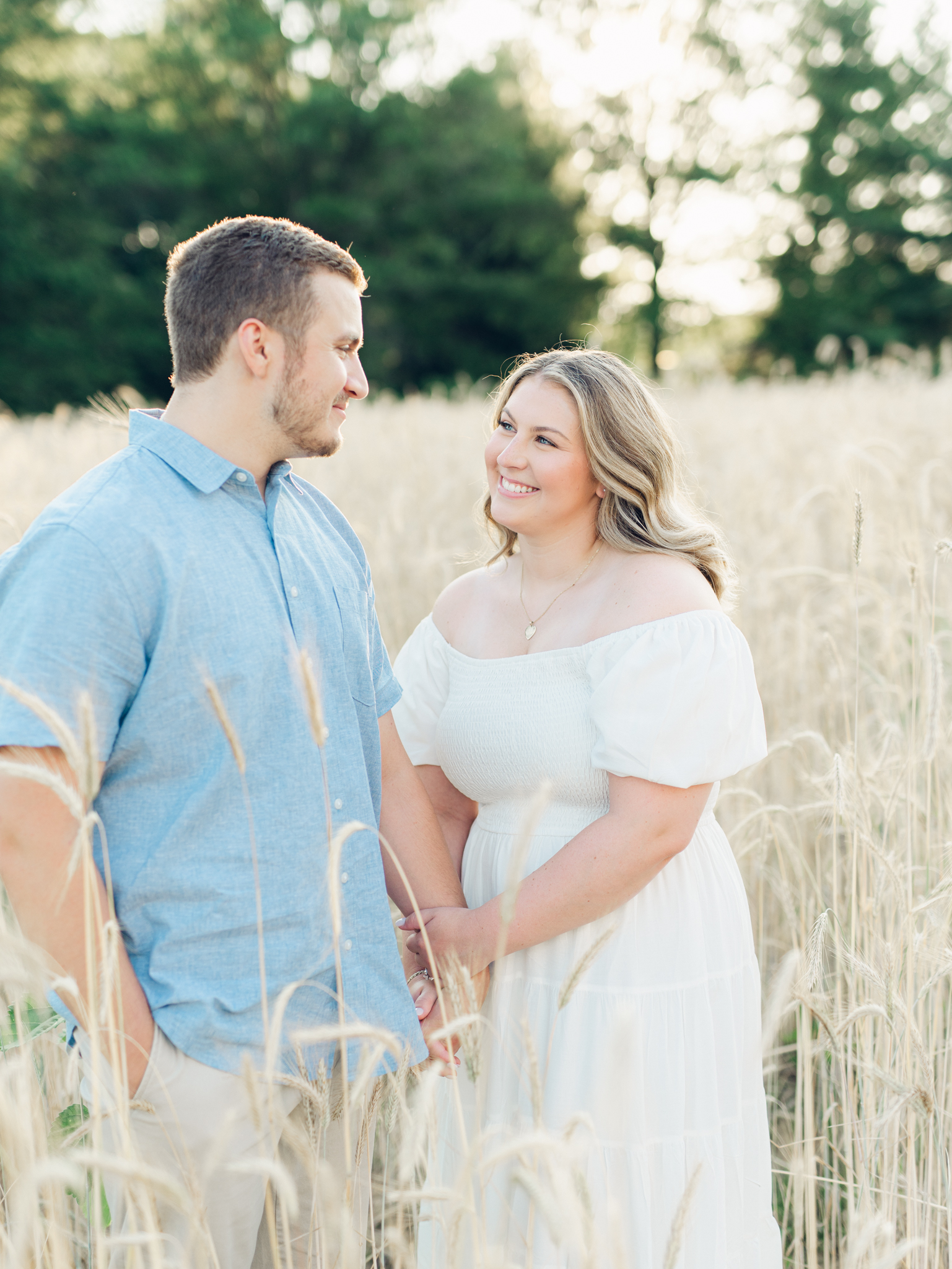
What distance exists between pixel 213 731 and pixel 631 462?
993 mm

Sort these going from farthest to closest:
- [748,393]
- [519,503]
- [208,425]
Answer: [748,393]
[519,503]
[208,425]

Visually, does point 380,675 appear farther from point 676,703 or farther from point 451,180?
point 451,180

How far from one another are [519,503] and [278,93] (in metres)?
25.6

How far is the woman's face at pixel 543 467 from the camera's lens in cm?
201

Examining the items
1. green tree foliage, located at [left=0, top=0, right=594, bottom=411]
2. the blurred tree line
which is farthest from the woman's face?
the blurred tree line

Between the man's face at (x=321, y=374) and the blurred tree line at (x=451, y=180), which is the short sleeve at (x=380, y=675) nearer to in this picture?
the man's face at (x=321, y=374)

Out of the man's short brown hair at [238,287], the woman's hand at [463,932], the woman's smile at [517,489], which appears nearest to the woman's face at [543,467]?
the woman's smile at [517,489]

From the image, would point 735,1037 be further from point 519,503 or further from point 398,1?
point 398,1

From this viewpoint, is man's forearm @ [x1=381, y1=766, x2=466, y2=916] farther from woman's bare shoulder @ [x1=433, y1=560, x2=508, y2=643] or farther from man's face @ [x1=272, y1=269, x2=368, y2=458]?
man's face @ [x1=272, y1=269, x2=368, y2=458]

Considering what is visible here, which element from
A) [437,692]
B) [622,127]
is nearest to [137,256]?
[622,127]

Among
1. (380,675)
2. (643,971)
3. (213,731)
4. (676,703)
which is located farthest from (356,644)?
(643,971)

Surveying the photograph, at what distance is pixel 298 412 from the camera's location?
167 cm

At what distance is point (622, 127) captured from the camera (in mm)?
26547

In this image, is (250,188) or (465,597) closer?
(465,597)
